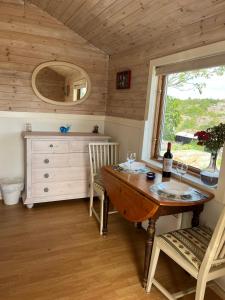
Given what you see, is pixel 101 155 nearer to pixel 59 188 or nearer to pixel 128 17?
pixel 59 188

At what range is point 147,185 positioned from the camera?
2053mm

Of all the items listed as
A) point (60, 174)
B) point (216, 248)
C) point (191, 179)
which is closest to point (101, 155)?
point (60, 174)

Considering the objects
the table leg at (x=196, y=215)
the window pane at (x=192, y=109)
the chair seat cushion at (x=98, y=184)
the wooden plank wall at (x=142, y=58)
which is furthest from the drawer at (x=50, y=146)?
the table leg at (x=196, y=215)

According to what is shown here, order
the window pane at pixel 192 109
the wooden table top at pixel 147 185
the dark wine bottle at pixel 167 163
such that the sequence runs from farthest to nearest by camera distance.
Answer: the dark wine bottle at pixel 167 163
the window pane at pixel 192 109
the wooden table top at pixel 147 185

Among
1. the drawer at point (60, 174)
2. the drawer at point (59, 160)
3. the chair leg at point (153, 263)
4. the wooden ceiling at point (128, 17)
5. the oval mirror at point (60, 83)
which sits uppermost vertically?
the wooden ceiling at point (128, 17)

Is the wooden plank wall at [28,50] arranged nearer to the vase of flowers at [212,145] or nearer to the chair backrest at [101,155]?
the chair backrest at [101,155]

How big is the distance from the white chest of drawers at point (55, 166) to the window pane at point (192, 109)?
1101mm

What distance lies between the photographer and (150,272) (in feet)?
6.21

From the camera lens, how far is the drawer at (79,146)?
321cm

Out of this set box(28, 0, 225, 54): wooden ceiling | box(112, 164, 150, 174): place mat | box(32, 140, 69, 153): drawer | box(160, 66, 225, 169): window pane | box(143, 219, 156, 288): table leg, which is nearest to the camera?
box(143, 219, 156, 288): table leg

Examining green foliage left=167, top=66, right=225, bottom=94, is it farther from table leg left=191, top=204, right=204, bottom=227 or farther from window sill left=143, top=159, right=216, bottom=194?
table leg left=191, top=204, right=204, bottom=227

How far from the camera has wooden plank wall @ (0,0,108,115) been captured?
10.2 feet

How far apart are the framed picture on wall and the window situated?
552 millimetres

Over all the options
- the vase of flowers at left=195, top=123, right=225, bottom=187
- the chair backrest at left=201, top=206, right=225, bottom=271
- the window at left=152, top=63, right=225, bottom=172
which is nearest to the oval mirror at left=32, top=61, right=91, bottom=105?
Answer: the window at left=152, top=63, right=225, bottom=172
